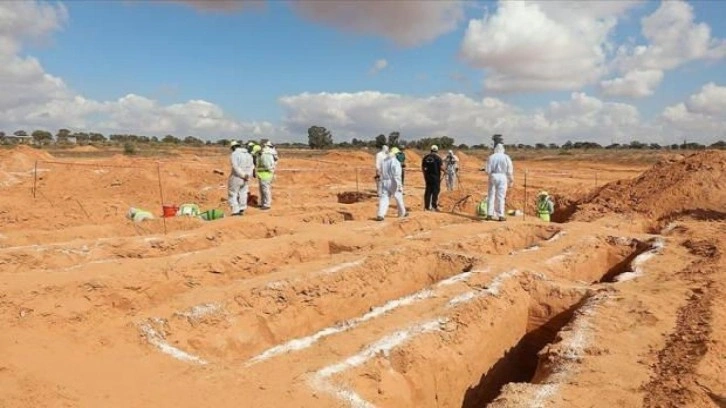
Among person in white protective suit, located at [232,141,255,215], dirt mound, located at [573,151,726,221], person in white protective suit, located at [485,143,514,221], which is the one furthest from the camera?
dirt mound, located at [573,151,726,221]

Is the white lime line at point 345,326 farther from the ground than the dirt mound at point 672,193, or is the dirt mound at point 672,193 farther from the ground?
the dirt mound at point 672,193

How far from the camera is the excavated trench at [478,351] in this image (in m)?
5.64

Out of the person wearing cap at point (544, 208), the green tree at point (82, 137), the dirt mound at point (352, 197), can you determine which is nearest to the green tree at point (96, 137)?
the green tree at point (82, 137)

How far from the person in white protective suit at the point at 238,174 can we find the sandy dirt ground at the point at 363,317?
171 cm

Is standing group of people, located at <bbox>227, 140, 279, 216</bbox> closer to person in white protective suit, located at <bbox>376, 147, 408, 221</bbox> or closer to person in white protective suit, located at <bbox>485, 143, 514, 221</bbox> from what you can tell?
person in white protective suit, located at <bbox>376, 147, 408, 221</bbox>

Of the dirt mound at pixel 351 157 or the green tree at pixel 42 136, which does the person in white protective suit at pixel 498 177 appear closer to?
the dirt mound at pixel 351 157

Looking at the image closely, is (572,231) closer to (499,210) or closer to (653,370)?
(499,210)

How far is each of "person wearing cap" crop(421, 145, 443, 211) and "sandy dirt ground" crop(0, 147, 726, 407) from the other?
199 centimetres

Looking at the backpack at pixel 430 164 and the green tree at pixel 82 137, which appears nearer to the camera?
the backpack at pixel 430 164

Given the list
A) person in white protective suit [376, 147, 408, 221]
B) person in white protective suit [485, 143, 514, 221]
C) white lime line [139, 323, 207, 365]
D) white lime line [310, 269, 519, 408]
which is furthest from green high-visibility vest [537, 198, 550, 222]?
white lime line [139, 323, 207, 365]

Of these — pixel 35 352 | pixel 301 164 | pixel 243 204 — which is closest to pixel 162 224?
pixel 243 204

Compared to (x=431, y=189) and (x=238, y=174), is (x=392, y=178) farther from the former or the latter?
(x=238, y=174)

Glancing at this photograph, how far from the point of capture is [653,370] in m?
5.33

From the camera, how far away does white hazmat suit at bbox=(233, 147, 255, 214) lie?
13383 millimetres
